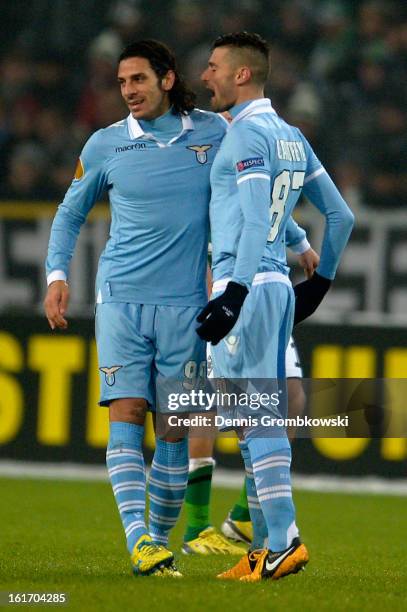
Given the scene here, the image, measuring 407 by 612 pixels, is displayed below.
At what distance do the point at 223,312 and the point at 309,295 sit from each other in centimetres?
87

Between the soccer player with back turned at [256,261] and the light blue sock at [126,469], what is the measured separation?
1.32 ft

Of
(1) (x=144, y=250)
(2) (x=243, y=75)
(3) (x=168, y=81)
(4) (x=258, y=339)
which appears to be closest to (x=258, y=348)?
(4) (x=258, y=339)

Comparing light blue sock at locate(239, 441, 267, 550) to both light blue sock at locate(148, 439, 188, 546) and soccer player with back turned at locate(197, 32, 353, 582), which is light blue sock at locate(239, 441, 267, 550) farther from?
light blue sock at locate(148, 439, 188, 546)

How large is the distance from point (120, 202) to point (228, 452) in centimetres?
466

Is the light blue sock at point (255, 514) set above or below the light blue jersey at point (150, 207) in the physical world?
below

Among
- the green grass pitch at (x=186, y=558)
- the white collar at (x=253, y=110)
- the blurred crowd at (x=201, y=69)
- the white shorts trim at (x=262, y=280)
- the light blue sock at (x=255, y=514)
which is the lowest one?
the green grass pitch at (x=186, y=558)

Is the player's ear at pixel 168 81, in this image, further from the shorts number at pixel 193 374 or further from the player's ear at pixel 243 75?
the shorts number at pixel 193 374

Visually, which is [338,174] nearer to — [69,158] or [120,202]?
[69,158]

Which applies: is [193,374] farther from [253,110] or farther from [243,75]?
[243,75]

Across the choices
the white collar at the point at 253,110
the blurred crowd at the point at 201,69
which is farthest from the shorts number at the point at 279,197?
the blurred crowd at the point at 201,69

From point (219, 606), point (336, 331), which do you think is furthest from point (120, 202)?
point (336, 331)

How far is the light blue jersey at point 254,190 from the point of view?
4578mm

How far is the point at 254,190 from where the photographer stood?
15.0 feet

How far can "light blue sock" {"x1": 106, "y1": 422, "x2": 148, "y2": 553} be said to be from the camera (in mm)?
4871
